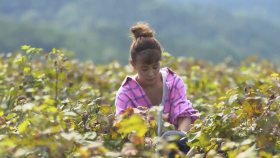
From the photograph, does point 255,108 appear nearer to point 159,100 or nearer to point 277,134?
point 277,134

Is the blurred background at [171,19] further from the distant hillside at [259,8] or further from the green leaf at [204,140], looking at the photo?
the green leaf at [204,140]

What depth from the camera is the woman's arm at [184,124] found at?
3.11 meters

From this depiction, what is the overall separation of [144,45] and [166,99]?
395 mm

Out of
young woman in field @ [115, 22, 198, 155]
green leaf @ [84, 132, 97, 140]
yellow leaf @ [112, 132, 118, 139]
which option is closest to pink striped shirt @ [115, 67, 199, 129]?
young woman in field @ [115, 22, 198, 155]

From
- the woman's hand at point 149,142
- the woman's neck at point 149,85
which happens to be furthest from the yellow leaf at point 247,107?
the woman's neck at point 149,85

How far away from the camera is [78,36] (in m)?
62.5

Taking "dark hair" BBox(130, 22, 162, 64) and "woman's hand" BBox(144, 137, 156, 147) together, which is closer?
"woman's hand" BBox(144, 137, 156, 147)

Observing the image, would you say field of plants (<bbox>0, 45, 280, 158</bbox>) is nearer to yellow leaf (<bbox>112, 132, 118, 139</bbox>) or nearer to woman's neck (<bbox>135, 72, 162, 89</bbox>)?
yellow leaf (<bbox>112, 132, 118, 139</bbox>)

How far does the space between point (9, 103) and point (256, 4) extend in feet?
307

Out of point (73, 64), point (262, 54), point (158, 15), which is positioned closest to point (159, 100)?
point (73, 64)

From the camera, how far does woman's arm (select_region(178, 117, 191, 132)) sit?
10.2ft

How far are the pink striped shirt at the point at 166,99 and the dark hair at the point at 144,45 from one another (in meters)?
0.19

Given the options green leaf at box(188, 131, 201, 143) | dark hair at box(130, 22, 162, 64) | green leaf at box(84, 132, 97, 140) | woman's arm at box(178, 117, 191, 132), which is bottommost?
green leaf at box(188, 131, 201, 143)

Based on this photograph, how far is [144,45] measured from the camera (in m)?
3.18
